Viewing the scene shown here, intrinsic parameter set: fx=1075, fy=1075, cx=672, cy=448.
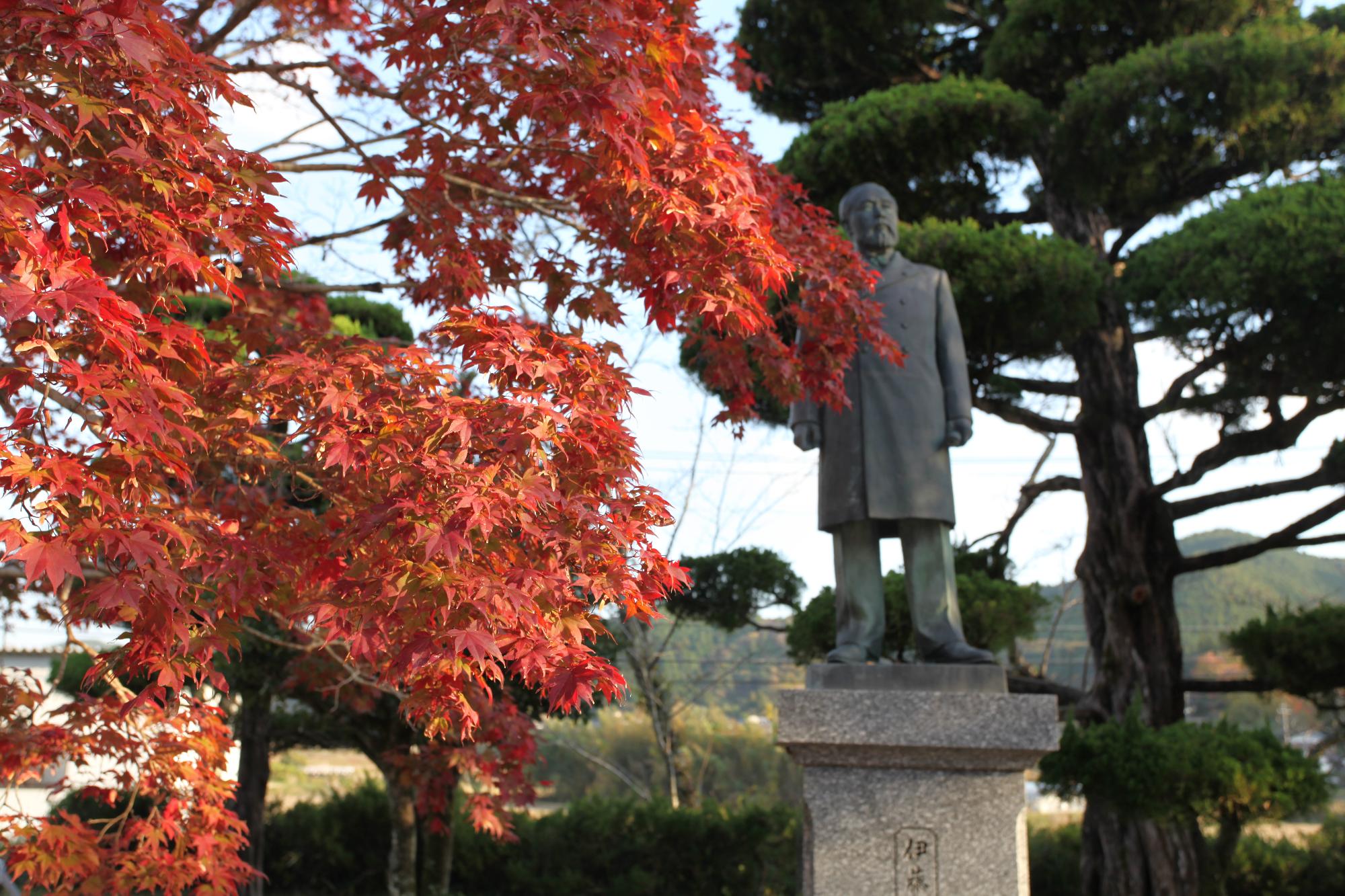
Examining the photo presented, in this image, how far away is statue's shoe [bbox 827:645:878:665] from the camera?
12.3 ft

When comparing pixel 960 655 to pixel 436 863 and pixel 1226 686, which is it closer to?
pixel 1226 686

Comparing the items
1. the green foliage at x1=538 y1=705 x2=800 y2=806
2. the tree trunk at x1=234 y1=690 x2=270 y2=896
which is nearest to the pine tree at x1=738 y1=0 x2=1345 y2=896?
the tree trunk at x1=234 y1=690 x2=270 y2=896

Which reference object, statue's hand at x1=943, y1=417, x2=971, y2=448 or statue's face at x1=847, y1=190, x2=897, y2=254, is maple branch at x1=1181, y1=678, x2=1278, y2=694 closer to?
statue's hand at x1=943, y1=417, x2=971, y2=448

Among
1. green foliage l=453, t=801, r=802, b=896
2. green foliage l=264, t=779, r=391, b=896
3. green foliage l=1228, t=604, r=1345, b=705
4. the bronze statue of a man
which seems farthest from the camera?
green foliage l=264, t=779, r=391, b=896

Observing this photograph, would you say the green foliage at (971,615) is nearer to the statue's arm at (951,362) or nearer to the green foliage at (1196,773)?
the green foliage at (1196,773)

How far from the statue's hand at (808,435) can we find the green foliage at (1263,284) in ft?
10.7

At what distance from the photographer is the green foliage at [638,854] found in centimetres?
895

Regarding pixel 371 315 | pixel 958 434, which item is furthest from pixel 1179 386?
pixel 371 315

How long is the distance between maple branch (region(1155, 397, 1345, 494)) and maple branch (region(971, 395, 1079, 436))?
0.75 meters

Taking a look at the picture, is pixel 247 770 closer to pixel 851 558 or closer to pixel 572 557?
pixel 851 558

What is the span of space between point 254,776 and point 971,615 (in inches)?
232

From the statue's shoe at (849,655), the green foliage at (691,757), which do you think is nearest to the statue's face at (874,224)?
the statue's shoe at (849,655)

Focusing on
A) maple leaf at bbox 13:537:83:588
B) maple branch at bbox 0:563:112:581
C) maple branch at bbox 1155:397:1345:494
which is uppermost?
maple branch at bbox 1155:397:1345:494

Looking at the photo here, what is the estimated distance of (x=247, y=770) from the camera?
8.69 meters
